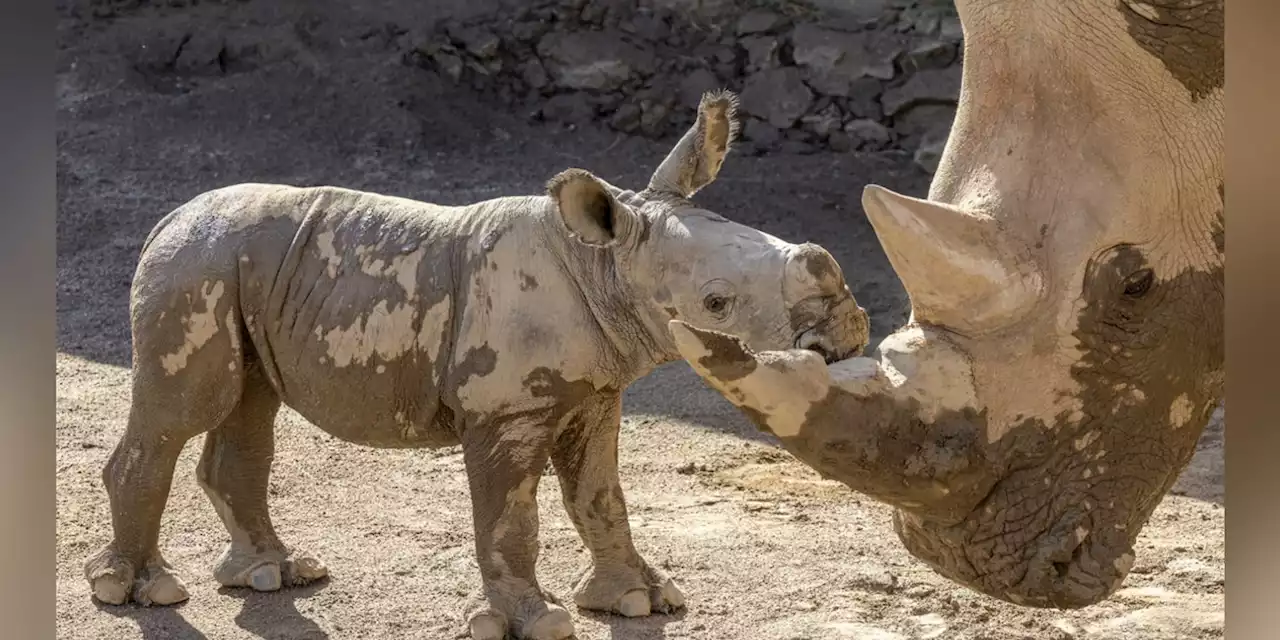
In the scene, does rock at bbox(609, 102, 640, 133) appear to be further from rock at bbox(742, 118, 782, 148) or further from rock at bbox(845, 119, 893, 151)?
rock at bbox(845, 119, 893, 151)

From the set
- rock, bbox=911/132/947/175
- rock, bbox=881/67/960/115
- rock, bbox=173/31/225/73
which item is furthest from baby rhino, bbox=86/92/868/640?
rock, bbox=173/31/225/73

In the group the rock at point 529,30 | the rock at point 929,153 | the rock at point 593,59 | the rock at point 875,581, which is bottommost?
the rock at point 875,581

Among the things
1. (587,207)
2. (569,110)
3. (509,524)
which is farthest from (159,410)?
(569,110)

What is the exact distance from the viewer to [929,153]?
363 inches

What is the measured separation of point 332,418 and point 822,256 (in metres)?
1.42

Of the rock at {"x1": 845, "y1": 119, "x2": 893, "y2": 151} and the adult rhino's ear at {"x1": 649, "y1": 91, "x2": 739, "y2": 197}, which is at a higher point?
the rock at {"x1": 845, "y1": 119, "x2": 893, "y2": 151}

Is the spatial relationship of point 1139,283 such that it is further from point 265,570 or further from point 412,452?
point 412,452

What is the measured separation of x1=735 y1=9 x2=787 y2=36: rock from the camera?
10016 mm

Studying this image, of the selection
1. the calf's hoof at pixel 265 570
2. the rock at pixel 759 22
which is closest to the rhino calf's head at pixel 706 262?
the calf's hoof at pixel 265 570

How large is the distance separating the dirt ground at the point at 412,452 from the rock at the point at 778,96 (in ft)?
0.89

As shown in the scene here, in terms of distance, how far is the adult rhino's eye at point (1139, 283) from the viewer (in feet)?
9.16

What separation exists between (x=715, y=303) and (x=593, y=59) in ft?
21.0

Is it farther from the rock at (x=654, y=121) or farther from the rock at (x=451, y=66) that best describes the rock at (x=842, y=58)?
the rock at (x=451, y=66)

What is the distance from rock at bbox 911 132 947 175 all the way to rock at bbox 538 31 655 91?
1.72 metres
